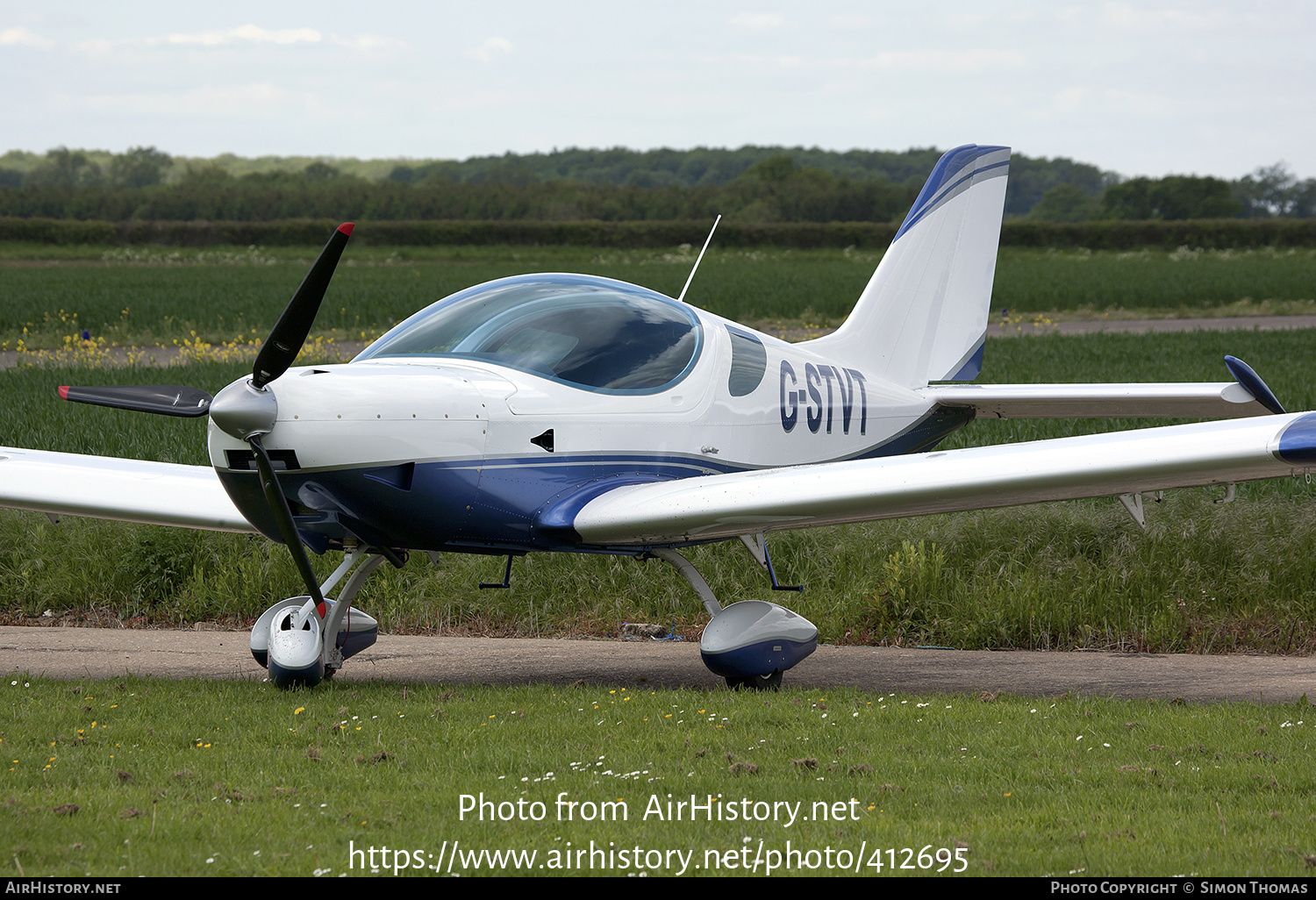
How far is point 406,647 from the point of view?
8.05 metres

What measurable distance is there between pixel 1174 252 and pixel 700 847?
6982cm

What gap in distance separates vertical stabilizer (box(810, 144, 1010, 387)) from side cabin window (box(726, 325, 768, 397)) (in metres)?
1.51

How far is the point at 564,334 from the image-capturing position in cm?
657

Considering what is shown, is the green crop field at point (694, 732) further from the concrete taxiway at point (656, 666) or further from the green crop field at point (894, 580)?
the concrete taxiway at point (656, 666)

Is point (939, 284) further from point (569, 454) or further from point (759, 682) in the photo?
point (569, 454)

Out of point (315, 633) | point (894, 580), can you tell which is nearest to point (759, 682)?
point (894, 580)

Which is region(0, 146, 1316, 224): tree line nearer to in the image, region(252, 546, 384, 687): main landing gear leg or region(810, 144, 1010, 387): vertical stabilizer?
region(810, 144, 1010, 387): vertical stabilizer

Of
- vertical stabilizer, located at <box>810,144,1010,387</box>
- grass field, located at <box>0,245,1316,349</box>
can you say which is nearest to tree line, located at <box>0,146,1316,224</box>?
grass field, located at <box>0,245,1316,349</box>

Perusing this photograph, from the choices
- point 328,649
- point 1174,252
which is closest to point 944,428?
point 328,649

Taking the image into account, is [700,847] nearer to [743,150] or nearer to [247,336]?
[247,336]

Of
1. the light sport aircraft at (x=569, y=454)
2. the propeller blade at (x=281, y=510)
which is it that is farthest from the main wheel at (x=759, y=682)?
the propeller blade at (x=281, y=510)

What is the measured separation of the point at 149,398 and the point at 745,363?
3229mm

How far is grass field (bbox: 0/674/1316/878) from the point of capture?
379 centimetres

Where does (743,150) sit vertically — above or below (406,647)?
above
